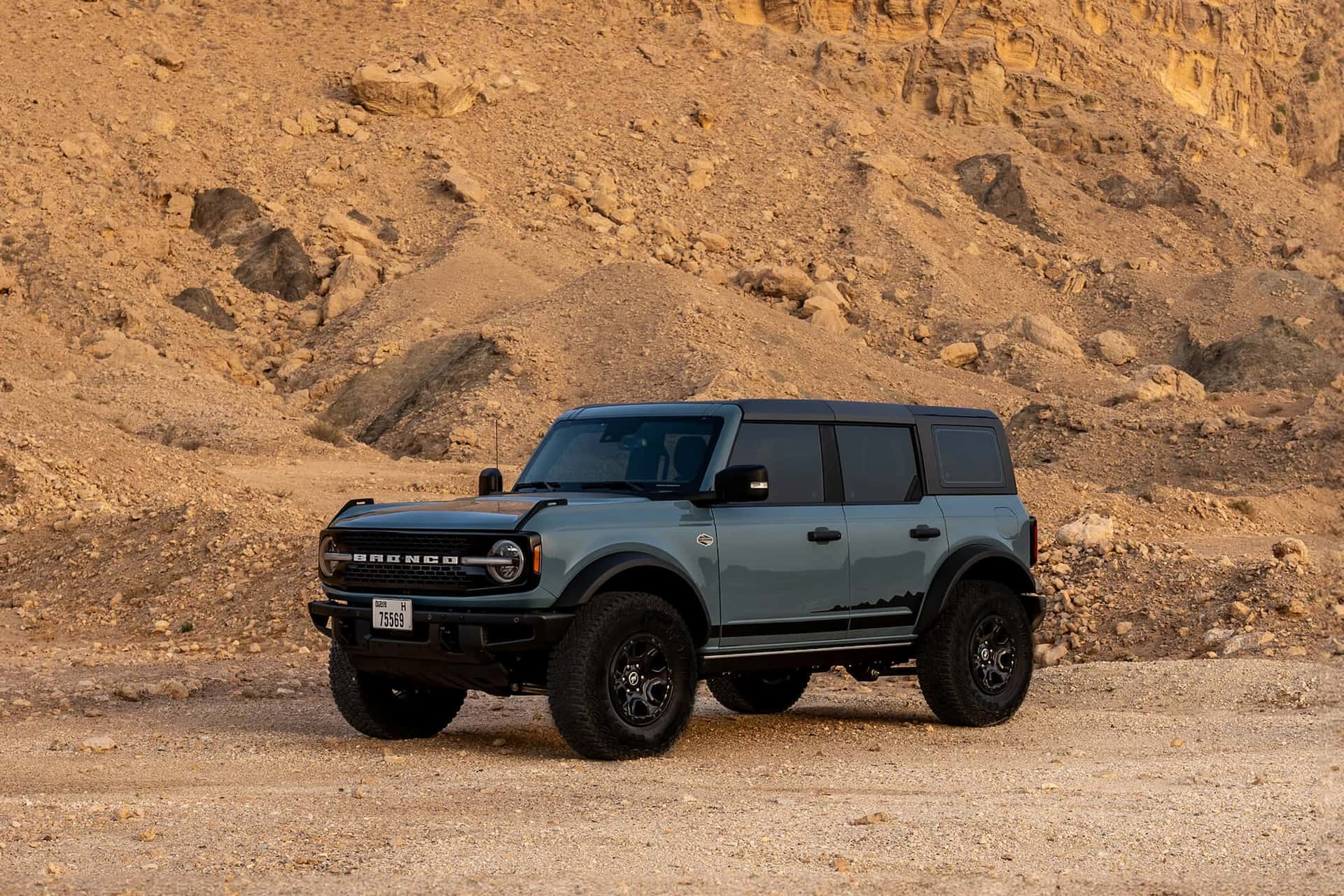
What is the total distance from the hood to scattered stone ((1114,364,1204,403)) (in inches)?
1369

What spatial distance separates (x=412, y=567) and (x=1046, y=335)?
1619 inches

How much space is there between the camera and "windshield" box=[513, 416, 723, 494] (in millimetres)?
9547

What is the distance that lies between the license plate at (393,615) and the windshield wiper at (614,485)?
4.62 ft

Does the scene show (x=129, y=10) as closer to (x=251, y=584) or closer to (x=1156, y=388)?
(x=1156, y=388)

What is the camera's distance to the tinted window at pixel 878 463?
10.1m

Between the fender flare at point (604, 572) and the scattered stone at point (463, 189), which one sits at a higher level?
the scattered stone at point (463, 189)

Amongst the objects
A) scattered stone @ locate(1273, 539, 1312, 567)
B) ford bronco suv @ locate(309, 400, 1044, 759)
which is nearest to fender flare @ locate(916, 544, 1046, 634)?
ford bronco suv @ locate(309, 400, 1044, 759)

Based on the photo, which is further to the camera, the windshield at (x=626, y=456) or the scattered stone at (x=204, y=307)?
the scattered stone at (x=204, y=307)

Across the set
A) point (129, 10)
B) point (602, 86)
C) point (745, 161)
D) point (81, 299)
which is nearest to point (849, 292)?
point (745, 161)

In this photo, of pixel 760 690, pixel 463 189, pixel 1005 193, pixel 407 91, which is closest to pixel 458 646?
pixel 760 690

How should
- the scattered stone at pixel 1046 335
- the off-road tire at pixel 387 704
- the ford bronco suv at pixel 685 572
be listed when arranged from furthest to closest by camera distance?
1. the scattered stone at pixel 1046 335
2. the off-road tire at pixel 387 704
3. the ford bronco suv at pixel 685 572

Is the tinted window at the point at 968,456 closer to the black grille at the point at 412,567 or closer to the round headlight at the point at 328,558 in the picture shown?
the black grille at the point at 412,567

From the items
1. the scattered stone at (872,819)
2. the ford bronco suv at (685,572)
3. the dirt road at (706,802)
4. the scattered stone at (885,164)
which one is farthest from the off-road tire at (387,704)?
the scattered stone at (885,164)

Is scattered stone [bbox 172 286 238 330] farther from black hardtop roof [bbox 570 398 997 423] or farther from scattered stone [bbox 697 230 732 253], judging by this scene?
black hardtop roof [bbox 570 398 997 423]
